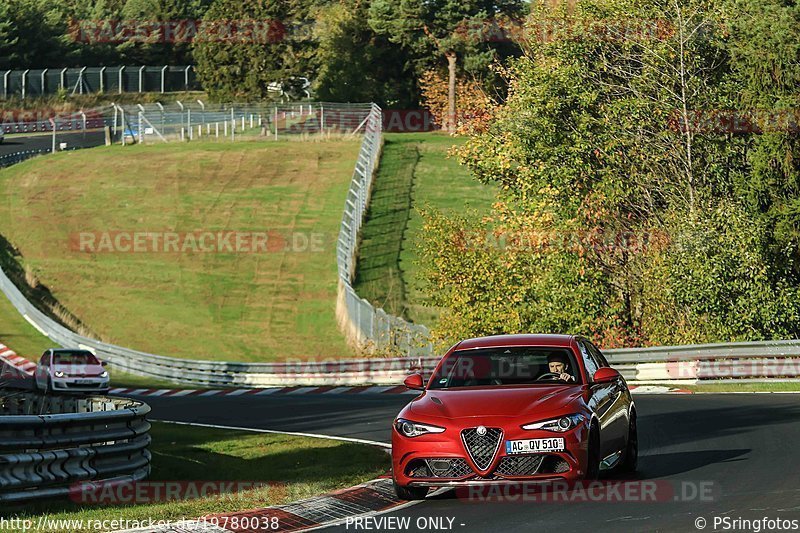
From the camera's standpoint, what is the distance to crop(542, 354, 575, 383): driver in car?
13.0 metres

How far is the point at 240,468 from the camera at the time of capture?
56.7 feet

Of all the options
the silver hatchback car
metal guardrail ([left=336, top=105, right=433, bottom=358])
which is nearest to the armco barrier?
the silver hatchback car

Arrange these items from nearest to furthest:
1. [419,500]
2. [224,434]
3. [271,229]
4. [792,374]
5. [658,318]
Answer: [419,500] < [224,434] < [792,374] < [658,318] < [271,229]

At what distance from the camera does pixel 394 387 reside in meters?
33.2

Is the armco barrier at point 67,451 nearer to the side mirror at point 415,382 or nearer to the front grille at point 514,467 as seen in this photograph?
the side mirror at point 415,382

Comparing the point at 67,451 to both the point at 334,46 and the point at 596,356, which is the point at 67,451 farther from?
the point at 334,46

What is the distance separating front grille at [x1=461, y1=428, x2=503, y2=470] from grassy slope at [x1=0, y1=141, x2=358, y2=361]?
3207 centimetres

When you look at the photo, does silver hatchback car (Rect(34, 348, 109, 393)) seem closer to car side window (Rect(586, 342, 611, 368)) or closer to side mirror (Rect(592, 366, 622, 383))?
car side window (Rect(586, 342, 611, 368))

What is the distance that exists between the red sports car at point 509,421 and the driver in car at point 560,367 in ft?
0.03

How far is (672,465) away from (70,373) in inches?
898

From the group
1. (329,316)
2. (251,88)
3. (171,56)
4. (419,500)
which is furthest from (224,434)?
(171,56)

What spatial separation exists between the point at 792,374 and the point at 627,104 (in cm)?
1207

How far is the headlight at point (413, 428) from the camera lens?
11839mm

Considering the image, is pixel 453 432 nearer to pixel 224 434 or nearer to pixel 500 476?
pixel 500 476
